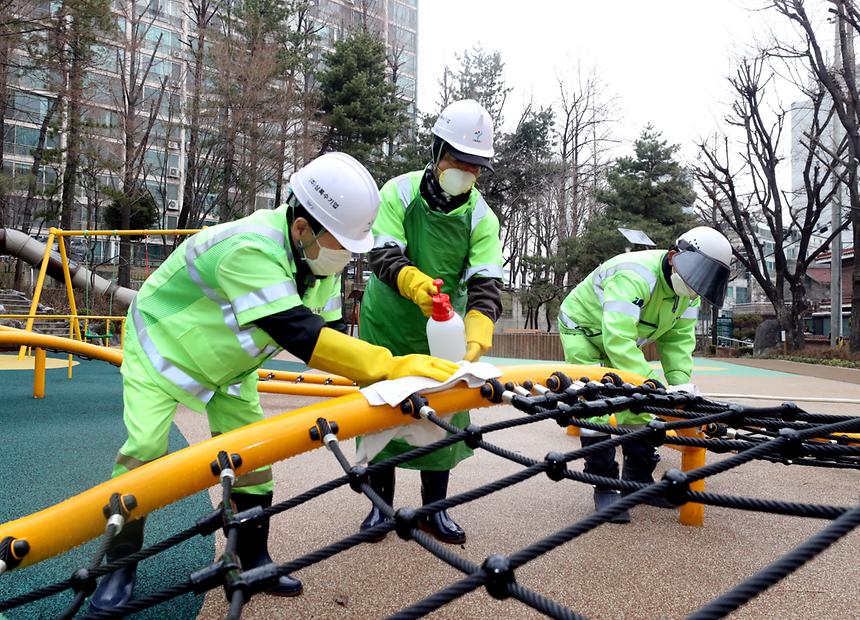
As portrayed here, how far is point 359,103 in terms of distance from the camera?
18.1 m

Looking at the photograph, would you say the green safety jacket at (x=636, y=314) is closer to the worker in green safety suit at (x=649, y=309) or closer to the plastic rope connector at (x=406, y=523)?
the worker in green safety suit at (x=649, y=309)

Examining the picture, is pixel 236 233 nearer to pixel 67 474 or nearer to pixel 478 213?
pixel 478 213

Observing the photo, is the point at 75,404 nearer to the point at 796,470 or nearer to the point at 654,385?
the point at 654,385

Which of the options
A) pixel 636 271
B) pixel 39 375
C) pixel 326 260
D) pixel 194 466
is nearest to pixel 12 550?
pixel 194 466

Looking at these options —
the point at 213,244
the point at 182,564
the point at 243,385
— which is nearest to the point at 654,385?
the point at 243,385

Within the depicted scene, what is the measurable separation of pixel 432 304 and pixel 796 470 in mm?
2651

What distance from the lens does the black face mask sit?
2.92 m

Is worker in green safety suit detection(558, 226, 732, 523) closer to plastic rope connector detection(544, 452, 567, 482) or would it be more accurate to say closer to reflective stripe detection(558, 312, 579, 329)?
reflective stripe detection(558, 312, 579, 329)

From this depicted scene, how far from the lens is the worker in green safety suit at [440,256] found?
2408 millimetres

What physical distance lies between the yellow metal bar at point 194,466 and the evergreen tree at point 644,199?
17.1m

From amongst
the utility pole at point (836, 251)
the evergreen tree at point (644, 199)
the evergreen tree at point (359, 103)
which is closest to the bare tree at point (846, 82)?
the utility pole at point (836, 251)

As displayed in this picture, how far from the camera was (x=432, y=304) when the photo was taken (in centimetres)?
221

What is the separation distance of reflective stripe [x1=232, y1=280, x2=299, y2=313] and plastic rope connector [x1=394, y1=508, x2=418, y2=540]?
693 millimetres

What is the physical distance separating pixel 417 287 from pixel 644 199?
17.5 metres
